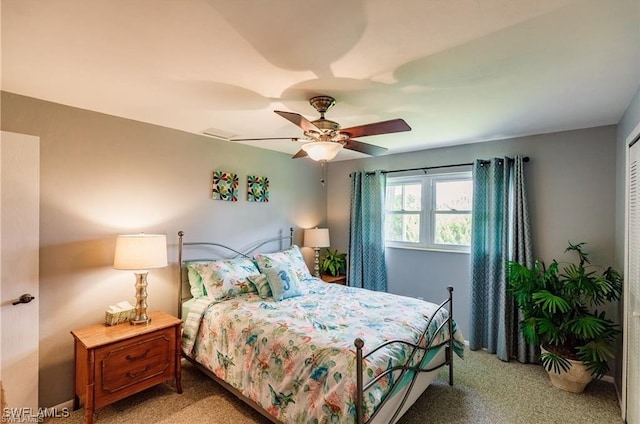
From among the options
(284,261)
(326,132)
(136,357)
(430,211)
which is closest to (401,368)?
(326,132)

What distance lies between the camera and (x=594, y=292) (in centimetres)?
261

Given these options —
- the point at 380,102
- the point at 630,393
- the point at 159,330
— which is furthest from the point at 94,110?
the point at 630,393

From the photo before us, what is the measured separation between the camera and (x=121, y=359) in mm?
2355

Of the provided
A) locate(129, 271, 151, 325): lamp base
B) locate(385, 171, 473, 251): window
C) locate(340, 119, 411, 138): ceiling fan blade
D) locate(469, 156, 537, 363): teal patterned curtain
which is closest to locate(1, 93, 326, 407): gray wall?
locate(129, 271, 151, 325): lamp base

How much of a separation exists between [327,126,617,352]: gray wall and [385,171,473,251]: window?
19cm

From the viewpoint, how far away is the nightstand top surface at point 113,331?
2.28 meters

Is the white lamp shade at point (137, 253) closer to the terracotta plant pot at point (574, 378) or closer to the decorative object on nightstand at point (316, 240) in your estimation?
the decorative object on nightstand at point (316, 240)

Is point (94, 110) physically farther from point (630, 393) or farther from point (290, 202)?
point (630, 393)

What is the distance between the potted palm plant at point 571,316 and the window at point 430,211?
3.06ft

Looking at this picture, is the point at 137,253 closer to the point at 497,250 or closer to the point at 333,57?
the point at 333,57

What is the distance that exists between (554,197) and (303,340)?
9.96ft

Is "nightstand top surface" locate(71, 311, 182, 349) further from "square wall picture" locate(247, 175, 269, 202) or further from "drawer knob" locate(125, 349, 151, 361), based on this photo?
"square wall picture" locate(247, 175, 269, 202)

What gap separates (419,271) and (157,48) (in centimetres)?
376

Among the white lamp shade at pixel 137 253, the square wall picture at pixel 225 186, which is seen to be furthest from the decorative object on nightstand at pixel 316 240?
the white lamp shade at pixel 137 253
